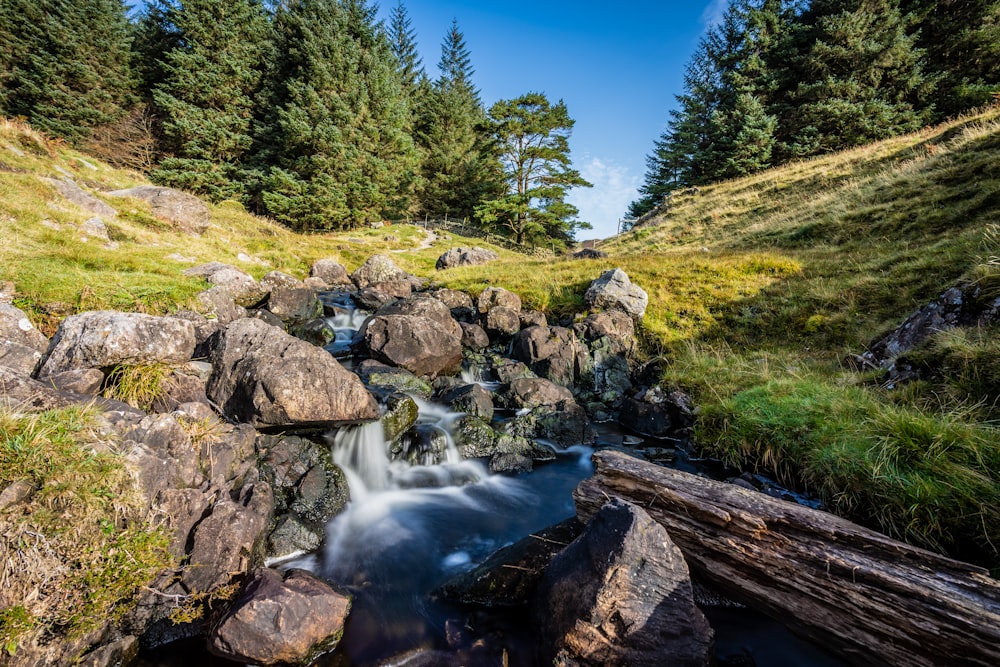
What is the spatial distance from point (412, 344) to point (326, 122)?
86.9 feet

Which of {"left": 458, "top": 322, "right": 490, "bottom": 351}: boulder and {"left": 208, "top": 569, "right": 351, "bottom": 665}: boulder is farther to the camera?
{"left": 458, "top": 322, "right": 490, "bottom": 351}: boulder

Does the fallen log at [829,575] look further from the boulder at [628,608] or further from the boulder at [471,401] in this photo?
the boulder at [471,401]

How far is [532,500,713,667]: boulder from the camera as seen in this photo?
9.70ft

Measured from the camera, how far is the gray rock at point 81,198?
13664 millimetres

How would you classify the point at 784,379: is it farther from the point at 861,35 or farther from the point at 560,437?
the point at 861,35

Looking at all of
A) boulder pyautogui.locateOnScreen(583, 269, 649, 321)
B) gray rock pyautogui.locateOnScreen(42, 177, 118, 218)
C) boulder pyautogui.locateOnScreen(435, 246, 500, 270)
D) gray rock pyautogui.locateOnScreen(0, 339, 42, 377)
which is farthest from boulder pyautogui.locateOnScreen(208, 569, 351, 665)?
boulder pyautogui.locateOnScreen(435, 246, 500, 270)

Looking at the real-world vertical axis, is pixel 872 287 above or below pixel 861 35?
below

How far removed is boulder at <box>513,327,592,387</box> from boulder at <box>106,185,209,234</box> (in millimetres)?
16983

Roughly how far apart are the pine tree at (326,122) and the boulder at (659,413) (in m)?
27.7

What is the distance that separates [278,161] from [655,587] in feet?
121

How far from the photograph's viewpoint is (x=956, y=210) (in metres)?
11.9

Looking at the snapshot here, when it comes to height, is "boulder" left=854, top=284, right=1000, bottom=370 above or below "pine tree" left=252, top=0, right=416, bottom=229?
below

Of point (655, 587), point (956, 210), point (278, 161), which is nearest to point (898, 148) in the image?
point (956, 210)

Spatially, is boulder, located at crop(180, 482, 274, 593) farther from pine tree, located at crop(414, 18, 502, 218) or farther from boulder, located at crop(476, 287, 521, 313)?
pine tree, located at crop(414, 18, 502, 218)
